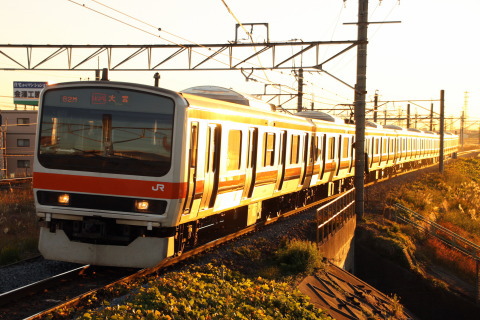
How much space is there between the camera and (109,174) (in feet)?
29.0

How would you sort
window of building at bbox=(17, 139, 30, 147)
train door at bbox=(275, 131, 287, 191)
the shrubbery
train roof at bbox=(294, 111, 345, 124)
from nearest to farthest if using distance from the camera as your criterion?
the shrubbery
train door at bbox=(275, 131, 287, 191)
train roof at bbox=(294, 111, 345, 124)
window of building at bbox=(17, 139, 30, 147)

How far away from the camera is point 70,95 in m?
9.02

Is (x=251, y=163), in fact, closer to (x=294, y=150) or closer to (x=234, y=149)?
(x=234, y=149)

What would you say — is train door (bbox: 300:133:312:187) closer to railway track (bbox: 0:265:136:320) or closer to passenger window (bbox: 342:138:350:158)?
passenger window (bbox: 342:138:350:158)

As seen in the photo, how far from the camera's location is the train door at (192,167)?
9.30m

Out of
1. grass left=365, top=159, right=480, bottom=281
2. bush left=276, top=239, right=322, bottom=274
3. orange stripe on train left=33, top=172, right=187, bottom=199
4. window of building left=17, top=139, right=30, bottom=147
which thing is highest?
orange stripe on train left=33, top=172, right=187, bottom=199

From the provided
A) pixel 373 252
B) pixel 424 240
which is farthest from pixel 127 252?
pixel 424 240

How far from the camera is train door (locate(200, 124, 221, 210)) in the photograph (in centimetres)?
1016

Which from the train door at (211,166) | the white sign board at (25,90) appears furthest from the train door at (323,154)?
the white sign board at (25,90)

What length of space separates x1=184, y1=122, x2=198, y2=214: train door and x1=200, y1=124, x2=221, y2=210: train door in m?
0.53

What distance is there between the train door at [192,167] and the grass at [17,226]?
9.94 ft

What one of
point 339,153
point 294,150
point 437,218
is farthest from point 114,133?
point 437,218

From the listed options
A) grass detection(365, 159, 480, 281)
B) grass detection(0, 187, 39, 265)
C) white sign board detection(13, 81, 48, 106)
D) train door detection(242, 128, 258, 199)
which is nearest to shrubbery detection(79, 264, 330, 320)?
grass detection(0, 187, 39, 265)

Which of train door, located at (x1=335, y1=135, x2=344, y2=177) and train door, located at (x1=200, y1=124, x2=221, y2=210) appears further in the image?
train door, located at (x1=335, y1=135, x2=344, y2=177)
